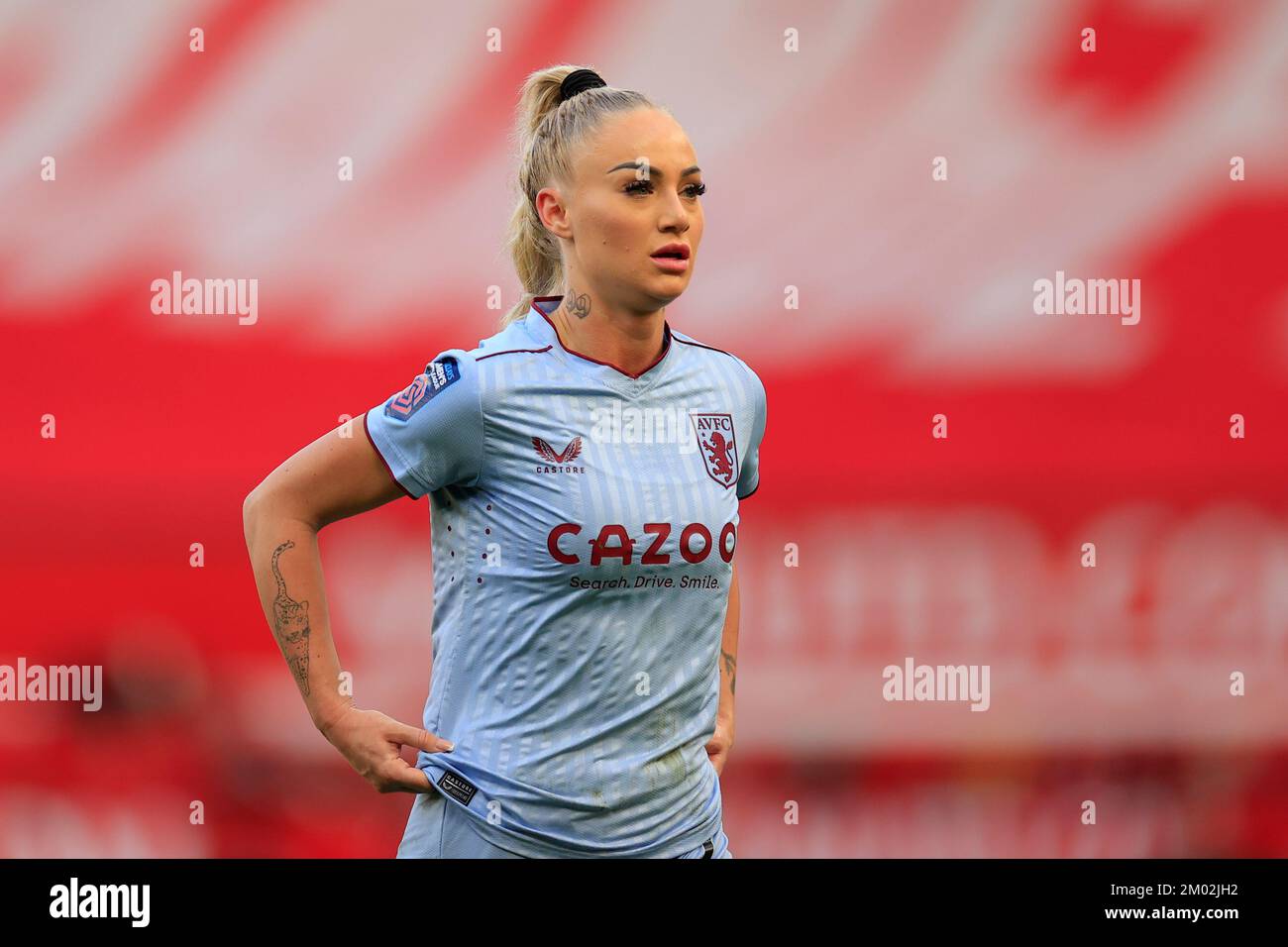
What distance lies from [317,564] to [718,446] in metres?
0.61

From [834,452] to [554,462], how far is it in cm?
166

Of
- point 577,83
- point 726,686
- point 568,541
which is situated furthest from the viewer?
point 726,686

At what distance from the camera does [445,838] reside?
67.9 inches

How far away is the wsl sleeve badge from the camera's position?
5.52 ft

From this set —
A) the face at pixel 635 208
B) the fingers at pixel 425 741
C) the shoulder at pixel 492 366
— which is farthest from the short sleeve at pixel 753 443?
the fingers at pixel 425 741

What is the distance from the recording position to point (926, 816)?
3254 millimetres

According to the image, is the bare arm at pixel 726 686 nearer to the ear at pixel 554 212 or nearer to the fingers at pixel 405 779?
the fingers at pixel 405 779

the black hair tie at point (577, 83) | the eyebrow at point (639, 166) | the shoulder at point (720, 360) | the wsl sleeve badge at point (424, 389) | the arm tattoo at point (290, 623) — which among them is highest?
the black hair tie at point (577, 83)

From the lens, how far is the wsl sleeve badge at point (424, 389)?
1.68 meters

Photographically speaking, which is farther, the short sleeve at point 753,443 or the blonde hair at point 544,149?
the short sleeve at point 753,443

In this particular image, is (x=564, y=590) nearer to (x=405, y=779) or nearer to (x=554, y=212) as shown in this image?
(x=405, y=779)

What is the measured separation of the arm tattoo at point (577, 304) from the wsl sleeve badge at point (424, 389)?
20 centimetres

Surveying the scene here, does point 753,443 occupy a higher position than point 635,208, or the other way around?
point 635,208

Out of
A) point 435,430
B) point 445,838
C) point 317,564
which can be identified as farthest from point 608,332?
point 445,838
